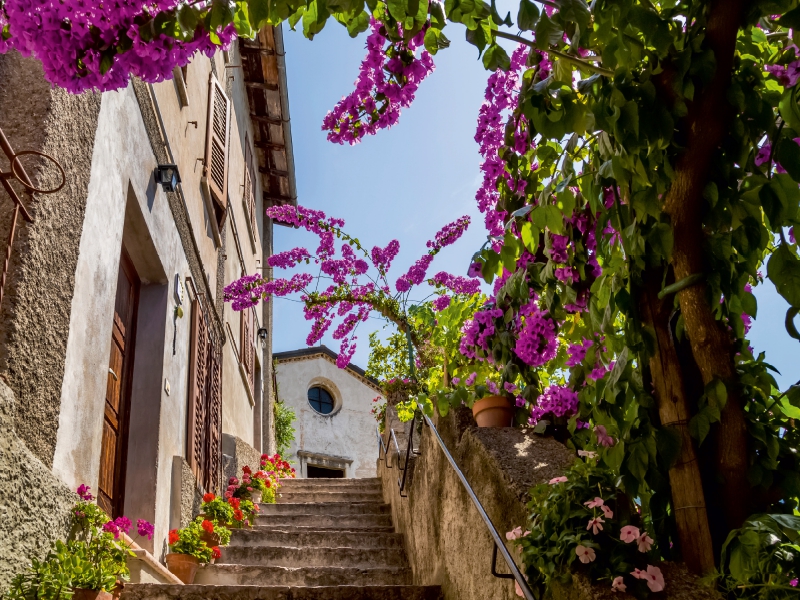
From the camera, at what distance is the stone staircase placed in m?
3.75

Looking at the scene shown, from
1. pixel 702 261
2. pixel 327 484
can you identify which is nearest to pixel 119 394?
pixel 702 261

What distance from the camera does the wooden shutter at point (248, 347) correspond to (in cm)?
1038

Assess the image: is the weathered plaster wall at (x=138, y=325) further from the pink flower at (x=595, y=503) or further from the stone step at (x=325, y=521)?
the pink flower at (x=595, y=503)

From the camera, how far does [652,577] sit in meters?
1.87

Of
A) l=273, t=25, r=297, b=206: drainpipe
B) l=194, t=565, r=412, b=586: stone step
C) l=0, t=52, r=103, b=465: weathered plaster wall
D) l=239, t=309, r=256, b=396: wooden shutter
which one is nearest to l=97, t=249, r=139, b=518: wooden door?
l=194, t=565, r=412, b=586: stone step

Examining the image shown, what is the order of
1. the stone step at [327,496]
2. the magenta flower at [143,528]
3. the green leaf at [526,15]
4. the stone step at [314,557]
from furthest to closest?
the stone step at [327,496] < the stone step at [314,557] < the magenta flower at [143,528] < the green leaf at [526,15]

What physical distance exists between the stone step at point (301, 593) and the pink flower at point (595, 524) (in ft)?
6.41

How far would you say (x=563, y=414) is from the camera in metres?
3.00

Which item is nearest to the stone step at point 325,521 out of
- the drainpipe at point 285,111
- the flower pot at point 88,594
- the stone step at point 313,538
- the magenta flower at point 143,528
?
the stone step at point 313,538

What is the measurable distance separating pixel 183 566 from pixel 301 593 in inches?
55.9

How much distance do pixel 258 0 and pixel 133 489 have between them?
3818mm

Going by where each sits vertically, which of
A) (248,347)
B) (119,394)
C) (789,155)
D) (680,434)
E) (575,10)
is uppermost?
(248,347)

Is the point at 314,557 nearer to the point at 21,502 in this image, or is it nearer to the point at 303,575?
the point at 303,575

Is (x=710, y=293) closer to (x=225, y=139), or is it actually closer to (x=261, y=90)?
(x=225, y=139)
